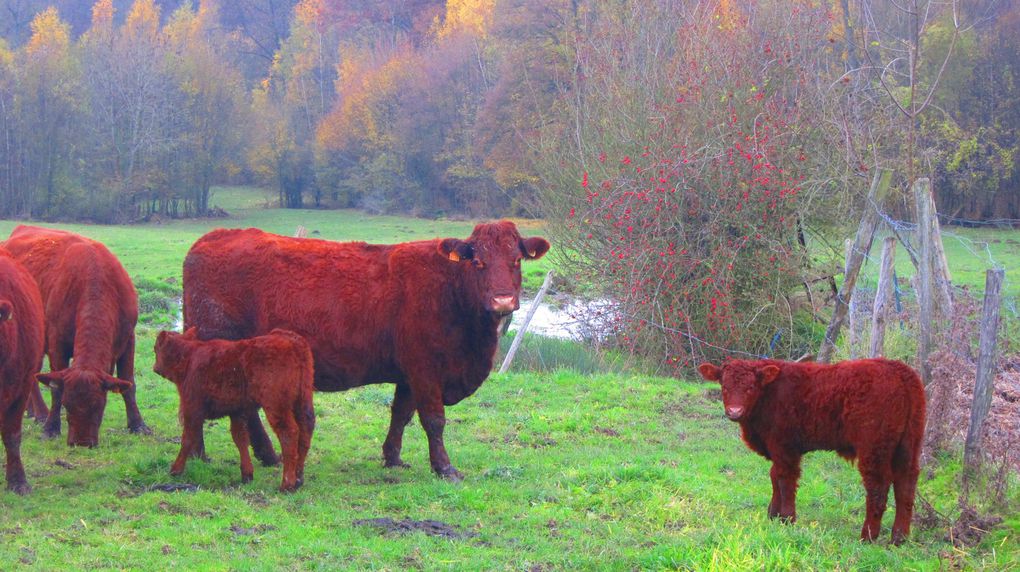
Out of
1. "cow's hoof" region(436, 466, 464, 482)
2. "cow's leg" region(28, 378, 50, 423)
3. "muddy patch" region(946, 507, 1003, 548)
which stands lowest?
"cow's leg" region(28, 378, 50, 423)

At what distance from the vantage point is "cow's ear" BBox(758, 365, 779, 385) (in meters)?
6.34

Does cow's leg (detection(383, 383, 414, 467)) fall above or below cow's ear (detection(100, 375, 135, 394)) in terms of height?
below

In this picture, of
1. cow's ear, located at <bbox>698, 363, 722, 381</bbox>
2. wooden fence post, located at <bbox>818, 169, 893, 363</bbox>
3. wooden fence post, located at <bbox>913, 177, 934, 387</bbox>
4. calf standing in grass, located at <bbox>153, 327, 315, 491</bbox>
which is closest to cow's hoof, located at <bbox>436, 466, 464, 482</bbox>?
calf standing in grass, located at <bbox>153, 327, 315, 491</bbox>

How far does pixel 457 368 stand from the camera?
25.9 ft

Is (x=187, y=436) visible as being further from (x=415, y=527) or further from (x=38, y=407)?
(x=38, y=407)

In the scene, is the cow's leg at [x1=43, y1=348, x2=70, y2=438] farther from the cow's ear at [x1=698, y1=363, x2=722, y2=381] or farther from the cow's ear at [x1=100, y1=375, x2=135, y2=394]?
the cow's ear at [x1=698, y1=363, x2=722, y2=381]

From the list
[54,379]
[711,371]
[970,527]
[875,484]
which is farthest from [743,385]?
[54,379]

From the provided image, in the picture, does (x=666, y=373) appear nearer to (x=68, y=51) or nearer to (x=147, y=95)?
(x=147, y=95)

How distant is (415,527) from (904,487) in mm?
3043

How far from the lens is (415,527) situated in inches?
243

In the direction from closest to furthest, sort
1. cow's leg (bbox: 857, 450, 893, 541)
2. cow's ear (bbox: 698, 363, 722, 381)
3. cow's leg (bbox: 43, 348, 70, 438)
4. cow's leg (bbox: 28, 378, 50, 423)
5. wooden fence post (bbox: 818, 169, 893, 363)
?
cow's leg (bbox: 857, 450, 893, 541), cow's ear (bbox: 698, 363, 722, 381), cow's leg (bbox: 43, 348, 70, 438), wooden fence post (bbox: 818, 169, 893, 363), cow's leg (bbox: 28, 378, 50, 423)

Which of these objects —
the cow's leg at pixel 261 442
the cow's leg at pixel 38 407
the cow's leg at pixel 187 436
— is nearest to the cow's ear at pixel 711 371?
the cow's leg at pixel 261 442

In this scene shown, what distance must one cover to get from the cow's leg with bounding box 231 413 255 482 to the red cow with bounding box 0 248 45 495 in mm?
1481

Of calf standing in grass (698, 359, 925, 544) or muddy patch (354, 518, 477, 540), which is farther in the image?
muddy patch (354, 518, 477, 540)
